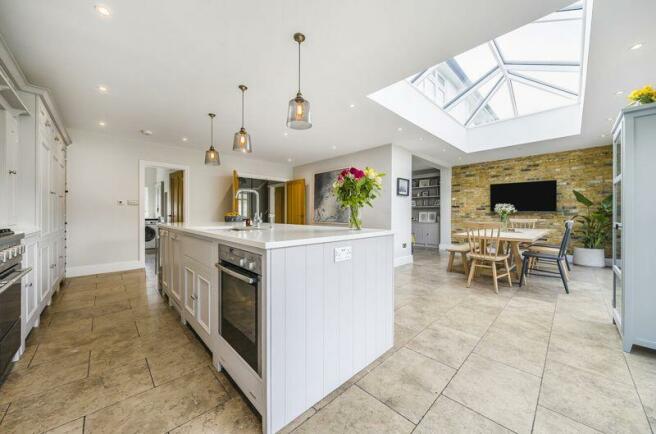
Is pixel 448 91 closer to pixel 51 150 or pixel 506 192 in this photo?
pixel 506 192

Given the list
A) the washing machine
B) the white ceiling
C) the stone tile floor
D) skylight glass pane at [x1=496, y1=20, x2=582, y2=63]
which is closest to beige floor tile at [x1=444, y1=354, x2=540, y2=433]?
the stone tile floor

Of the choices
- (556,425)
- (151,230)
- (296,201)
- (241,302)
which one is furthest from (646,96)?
(151,230)

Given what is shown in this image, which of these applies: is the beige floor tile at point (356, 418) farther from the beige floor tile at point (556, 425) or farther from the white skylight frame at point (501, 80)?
the white skylight frame at point (501, 80)

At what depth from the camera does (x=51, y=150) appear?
2.86 meters

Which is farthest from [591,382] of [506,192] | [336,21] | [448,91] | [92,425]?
[506,192]

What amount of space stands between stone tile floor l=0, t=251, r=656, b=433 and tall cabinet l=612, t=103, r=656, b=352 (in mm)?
230

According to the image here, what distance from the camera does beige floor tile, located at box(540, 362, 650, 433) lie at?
1.22 meters

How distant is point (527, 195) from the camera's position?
19.6ft

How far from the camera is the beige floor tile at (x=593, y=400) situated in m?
1.22

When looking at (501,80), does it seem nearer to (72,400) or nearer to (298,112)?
(298,112)

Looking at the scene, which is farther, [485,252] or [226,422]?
[485,252]

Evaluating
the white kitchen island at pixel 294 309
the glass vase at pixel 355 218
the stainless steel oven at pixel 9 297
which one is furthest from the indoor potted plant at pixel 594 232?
the stainless steel oven at pixel 9 297

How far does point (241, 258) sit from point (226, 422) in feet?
2.61

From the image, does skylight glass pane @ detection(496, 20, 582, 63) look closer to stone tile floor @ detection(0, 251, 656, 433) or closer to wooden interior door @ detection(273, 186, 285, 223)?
stone tile floor @ detection(0, 251, 656, 433)
